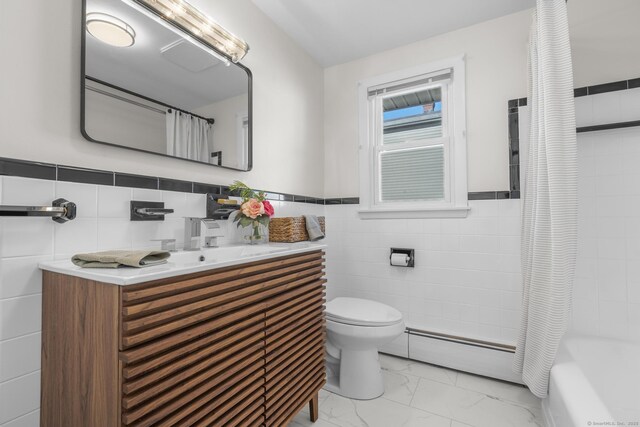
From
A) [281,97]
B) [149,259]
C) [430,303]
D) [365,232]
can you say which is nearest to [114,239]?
[149,259]

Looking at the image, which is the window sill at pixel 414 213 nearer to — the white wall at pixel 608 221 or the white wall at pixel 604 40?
the white wall at pixel 608 221

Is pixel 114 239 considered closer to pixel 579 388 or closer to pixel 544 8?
pixel 579 388

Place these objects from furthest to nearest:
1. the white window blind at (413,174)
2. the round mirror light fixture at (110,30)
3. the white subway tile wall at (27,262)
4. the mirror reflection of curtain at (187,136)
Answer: the white window blind at (413,174) < the mirror reflection of curtain at (187,136) < the round mirror light fixture at (110,30) < the white subway tile wall at (27,262)

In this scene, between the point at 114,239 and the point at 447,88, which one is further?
the point at 447,88

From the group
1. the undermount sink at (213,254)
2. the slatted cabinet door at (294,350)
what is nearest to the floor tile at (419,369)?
the slatted cabinet door at (294,350)

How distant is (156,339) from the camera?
2.68ft

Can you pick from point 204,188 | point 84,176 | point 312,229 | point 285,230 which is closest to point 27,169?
point 84,176

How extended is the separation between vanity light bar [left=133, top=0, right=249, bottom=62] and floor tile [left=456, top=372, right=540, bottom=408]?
8.18 feet

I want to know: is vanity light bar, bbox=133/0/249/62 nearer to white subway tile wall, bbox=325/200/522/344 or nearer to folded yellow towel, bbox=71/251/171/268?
folded yellow towel, bbox=71/251/171/268

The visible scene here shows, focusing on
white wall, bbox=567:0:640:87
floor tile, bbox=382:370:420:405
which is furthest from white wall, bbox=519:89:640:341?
floor tile, bbox=382:370:420:405

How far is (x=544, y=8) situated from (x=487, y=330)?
193 cm

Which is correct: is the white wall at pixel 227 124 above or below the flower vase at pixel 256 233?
above

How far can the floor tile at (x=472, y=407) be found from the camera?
160cm

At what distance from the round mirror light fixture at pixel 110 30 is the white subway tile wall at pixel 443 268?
184 centimetres
